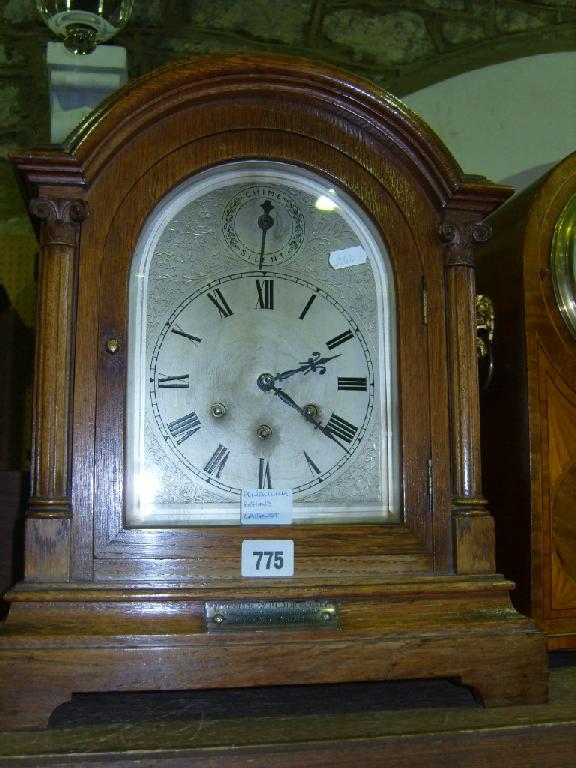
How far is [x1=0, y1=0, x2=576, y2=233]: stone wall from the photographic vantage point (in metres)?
1.66

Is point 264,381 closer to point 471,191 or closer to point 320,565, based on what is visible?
point 320,565

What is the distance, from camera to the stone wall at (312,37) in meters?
1.66

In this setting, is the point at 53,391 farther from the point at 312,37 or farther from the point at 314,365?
the point at 312,37

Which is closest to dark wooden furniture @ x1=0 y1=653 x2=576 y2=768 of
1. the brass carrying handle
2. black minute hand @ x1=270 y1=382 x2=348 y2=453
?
black minute hand @ x1=270 y1=382 x2=348 y2=453

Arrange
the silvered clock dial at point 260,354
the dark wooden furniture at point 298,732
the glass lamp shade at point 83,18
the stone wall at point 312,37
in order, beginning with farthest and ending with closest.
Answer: the stone wall at point 312,37 → the glass lamp shade at point 83,18 → the silvered clock dial at point 260,354 → the dark wooden furniture at point 298,732

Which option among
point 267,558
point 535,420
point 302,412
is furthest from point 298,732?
point 535,420

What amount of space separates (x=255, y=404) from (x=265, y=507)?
13 centimetres

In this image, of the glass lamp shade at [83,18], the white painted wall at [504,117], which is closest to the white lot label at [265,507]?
the glass lamp shade at [83,18]

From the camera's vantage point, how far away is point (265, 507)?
3.38ft

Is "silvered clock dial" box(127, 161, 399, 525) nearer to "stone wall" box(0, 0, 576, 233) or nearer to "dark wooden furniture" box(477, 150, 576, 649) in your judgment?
"dark wooden furniture" box(477, 150, 576, 649)

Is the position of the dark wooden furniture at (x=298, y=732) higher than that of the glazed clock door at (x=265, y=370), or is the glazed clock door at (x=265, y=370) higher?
the glazed clock door at (x=265, y=370)

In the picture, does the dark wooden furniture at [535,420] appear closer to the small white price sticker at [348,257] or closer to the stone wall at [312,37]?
the small white price sticker at [348,257]

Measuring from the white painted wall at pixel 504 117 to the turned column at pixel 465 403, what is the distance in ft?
2.30

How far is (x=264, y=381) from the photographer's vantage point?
107 cm
